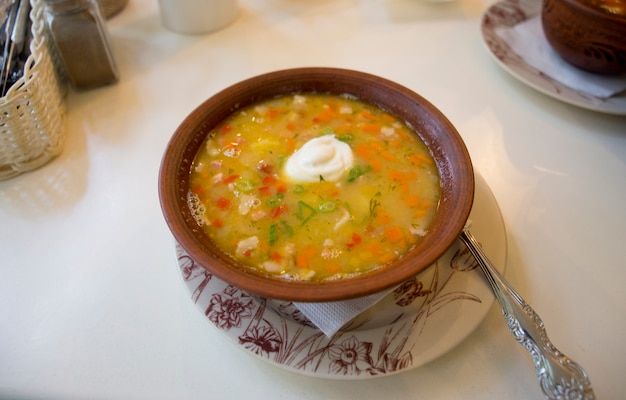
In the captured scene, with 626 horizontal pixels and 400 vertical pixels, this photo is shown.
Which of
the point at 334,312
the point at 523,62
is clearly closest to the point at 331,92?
the point at 334,312

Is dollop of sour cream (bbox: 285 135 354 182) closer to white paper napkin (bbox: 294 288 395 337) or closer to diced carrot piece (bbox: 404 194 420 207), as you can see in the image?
diced carrot piece (bbox: 404 194 420 207)

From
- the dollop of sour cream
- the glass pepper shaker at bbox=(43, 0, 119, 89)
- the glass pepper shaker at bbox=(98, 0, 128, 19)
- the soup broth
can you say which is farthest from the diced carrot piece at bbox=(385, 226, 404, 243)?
the glass pepper shaker at bbox=(98, 0, 128, 19)

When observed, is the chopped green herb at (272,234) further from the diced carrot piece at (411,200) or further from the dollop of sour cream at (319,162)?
the diced carrot piece at (411,200)

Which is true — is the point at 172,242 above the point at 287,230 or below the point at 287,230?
below

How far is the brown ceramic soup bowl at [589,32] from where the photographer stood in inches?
60.5

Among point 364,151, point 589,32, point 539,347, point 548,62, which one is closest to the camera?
point 539,347

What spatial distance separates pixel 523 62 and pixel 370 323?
4.53 ft

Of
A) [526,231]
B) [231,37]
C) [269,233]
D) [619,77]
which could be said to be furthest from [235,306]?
[619,77]

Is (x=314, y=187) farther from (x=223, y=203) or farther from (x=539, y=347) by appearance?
(x=539, y=347)

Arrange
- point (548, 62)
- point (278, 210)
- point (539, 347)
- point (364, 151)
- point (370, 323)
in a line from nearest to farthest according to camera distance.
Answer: point (539, 347) → point (370, 323) → point (278, 210) → point (364, 151) → point (548, 62)

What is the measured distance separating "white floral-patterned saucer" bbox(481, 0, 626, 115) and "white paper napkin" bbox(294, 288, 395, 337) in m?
1.18

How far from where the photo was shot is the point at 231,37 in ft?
7.04

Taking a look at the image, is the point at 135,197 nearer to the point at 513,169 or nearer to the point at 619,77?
the point at 513,169

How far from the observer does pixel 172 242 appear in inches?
53.4
